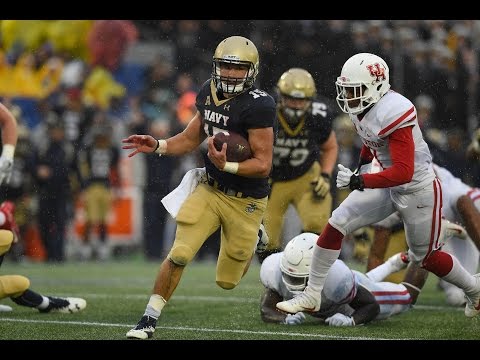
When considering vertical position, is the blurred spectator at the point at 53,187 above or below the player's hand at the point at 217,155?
below

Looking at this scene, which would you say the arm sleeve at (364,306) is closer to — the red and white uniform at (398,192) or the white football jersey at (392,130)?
the red and white uniform at (398,192)

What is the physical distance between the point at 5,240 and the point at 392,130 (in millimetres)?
2476

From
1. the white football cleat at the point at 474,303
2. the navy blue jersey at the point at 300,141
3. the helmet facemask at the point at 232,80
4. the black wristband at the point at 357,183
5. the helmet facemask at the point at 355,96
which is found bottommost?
the white football cleat at the point at 474,303

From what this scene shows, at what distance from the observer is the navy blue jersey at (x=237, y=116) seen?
221 inches

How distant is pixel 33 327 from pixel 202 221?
3.92ft

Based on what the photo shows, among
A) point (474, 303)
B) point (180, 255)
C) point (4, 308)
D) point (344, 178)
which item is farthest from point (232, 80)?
point (4, 308)

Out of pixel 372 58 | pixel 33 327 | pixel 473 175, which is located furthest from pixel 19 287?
pixel 473 175

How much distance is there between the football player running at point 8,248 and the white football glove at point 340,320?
1669 mm

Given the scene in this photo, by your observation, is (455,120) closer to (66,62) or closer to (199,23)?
(199,23)

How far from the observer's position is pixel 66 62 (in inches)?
516

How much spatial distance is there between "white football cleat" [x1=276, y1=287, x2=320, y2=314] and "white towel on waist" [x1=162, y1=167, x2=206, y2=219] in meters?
0.79

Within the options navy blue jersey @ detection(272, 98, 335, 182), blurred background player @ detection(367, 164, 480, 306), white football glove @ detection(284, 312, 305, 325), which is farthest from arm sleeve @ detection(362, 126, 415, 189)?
navy blue jersey @ detection(272, 98, 335, 182)

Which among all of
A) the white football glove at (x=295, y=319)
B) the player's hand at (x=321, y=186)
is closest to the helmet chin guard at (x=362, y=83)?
the white football glove at (x=295, y=319)

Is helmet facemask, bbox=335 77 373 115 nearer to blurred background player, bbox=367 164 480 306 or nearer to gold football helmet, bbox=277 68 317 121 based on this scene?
blurred background player, bbox=367 164 480 306
